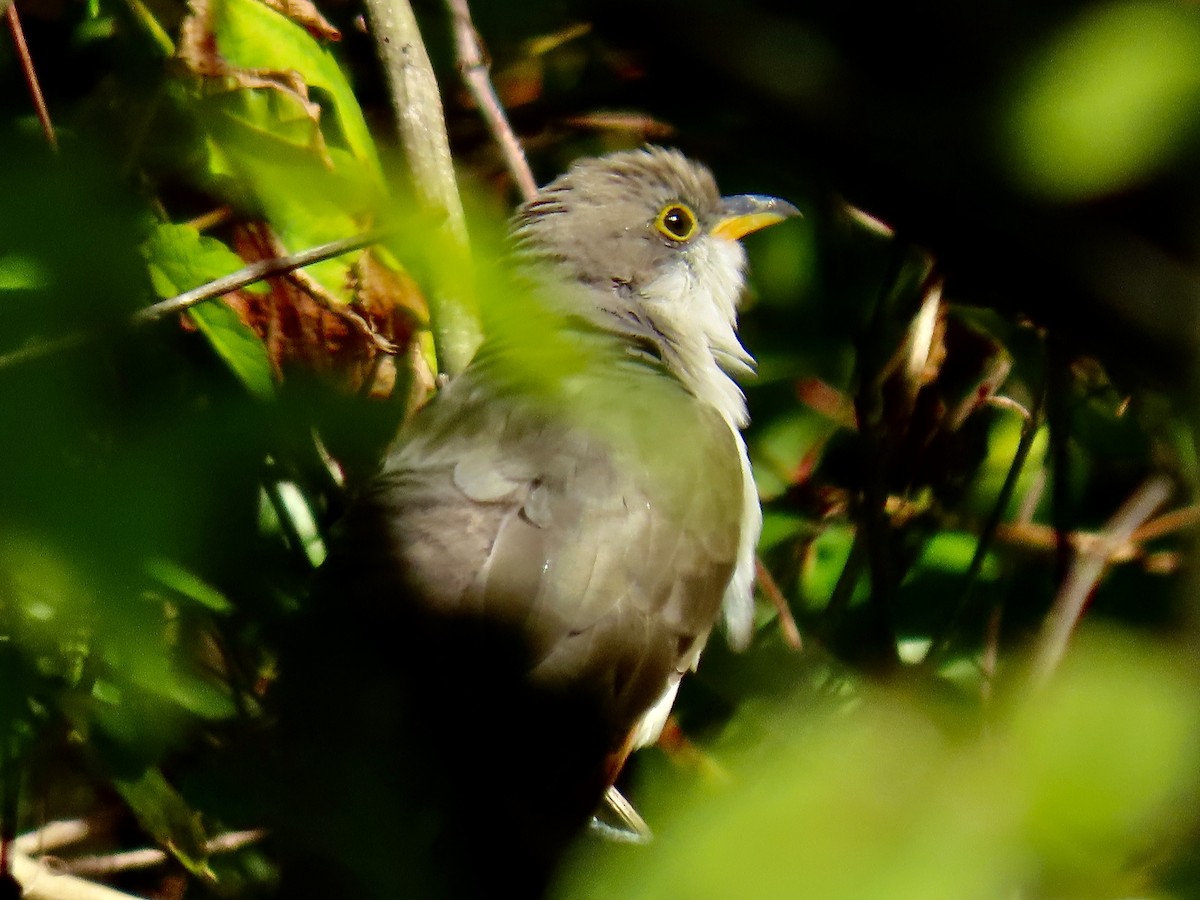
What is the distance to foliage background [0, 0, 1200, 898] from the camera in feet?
3.01

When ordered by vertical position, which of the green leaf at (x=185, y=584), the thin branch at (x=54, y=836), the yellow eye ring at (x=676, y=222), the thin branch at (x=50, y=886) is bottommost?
the thin branch at (x=54, y=836)

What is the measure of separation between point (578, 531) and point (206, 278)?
108 centimetres

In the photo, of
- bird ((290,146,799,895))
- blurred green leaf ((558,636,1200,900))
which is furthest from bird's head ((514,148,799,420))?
blurred green leaf ((558,636,1200,900))

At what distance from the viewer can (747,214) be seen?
14.0 feet

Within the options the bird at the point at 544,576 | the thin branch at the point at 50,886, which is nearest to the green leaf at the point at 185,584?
the bird at the point at 544,576

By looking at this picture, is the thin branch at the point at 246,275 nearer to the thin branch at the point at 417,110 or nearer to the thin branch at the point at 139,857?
the thin branch at the point at 417,110

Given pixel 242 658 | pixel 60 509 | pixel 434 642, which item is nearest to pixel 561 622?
pixel 434 642

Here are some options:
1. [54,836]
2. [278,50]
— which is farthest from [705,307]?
[54,836]

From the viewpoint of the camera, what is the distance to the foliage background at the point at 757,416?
36.1 inches

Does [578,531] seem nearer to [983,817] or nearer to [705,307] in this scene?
[705,307]

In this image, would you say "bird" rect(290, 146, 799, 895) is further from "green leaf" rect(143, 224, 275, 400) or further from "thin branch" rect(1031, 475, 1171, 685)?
"thin branch" rect(1031, 475, 1171, 685)

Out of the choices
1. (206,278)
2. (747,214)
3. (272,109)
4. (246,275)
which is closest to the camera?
(246,275)

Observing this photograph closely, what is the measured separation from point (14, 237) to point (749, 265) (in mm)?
3477

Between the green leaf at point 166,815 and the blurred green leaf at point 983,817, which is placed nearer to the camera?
the blurred green leaf at point 983,817
